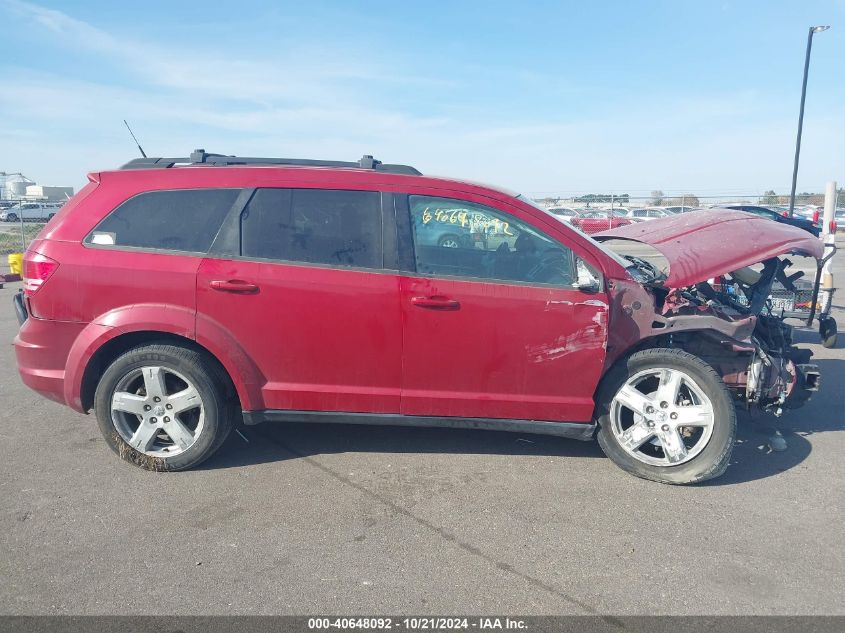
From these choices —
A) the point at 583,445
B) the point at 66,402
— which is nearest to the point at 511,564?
the point at 583,445

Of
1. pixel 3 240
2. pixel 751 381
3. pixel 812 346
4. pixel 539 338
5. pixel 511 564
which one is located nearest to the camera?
pixel 511 564

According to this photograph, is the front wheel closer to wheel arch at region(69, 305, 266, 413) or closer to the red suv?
the red suv

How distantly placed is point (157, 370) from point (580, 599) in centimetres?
272

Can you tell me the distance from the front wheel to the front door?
0.63 feet

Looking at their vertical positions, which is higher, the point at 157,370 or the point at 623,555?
the point at 157,370

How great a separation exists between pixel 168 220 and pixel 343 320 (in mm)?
1265

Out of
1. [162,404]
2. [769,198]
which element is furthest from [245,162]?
[769,198]

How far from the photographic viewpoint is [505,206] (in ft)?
13.5

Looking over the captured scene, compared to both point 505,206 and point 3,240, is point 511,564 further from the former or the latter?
point 3,240

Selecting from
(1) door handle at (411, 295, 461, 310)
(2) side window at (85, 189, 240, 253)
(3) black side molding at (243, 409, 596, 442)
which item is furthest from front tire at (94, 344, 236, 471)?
(1) door handle at (411, 295, 461, 310)

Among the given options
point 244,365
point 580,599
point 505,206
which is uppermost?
point 505,206

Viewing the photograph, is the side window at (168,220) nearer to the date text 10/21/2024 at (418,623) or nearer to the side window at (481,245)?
the side window at (481,245)

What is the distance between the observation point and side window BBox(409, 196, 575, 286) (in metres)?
4.05

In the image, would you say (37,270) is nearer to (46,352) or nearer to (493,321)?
(46,352)
